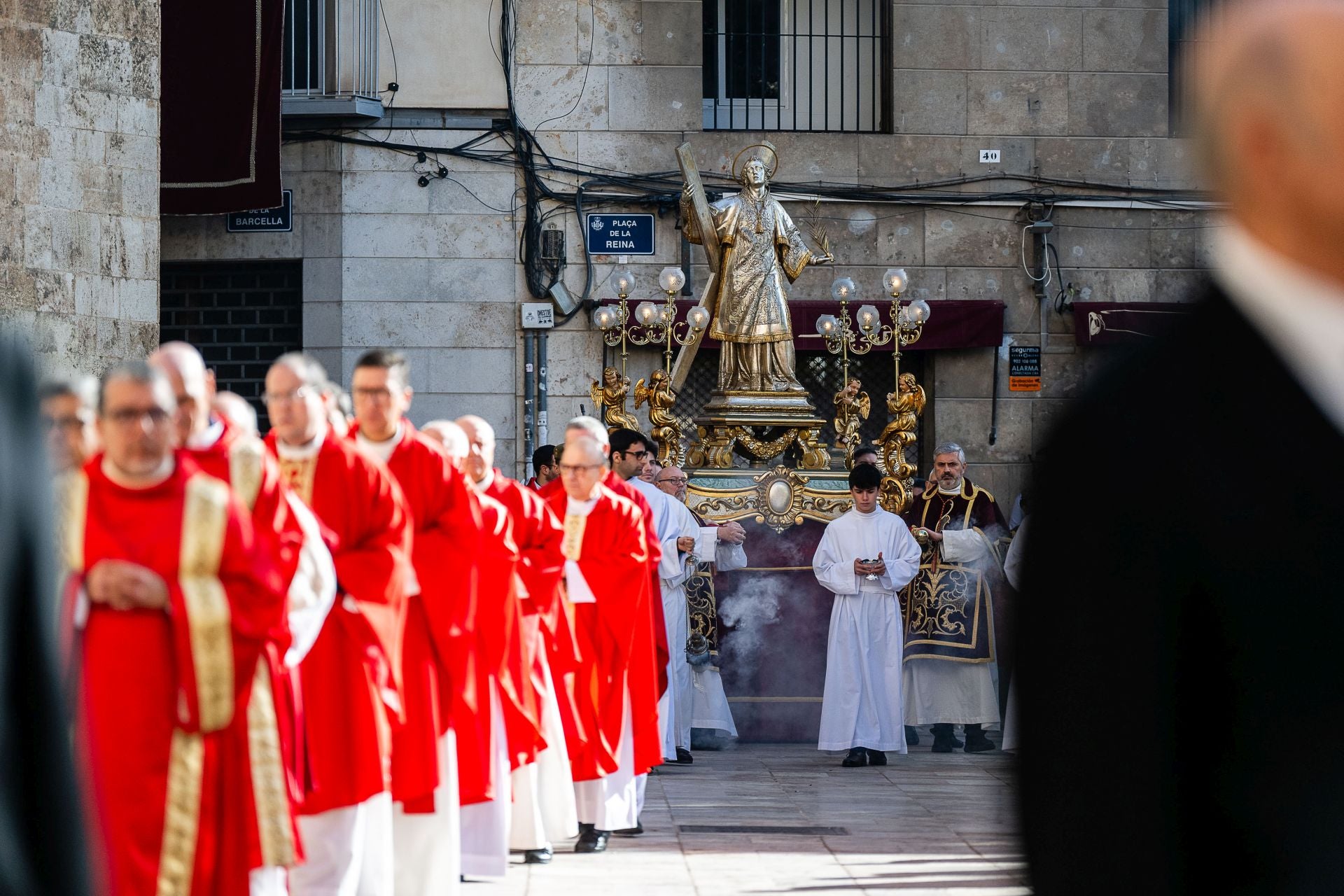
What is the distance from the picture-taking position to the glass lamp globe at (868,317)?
12.7m

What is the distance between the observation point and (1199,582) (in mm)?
1528

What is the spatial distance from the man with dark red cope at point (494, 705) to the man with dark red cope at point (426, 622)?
22cm

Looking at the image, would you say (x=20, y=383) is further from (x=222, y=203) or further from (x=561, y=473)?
(x=222, y=203)

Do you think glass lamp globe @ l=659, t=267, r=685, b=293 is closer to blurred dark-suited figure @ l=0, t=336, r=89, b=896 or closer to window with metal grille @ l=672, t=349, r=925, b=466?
window with metal grille @ l=672, t=349, r=925, b=466

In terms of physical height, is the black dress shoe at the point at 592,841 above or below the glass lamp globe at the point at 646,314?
below

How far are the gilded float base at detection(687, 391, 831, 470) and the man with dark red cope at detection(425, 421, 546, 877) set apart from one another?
17.8 ft

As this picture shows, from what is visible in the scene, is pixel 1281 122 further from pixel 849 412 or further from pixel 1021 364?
pixel 1021 364

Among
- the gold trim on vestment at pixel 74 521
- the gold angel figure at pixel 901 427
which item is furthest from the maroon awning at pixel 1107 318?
the gold trim on vestment at pixel 74 521

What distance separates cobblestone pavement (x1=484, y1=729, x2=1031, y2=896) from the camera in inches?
295

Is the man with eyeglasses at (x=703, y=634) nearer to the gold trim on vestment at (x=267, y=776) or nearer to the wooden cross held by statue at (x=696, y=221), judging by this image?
the wooden cross held by statue at (x=696, y=221)

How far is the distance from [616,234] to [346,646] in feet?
33.9

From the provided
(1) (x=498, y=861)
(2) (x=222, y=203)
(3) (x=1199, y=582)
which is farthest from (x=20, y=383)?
(2) (x=222, y=203)

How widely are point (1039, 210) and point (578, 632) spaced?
8.96 meters

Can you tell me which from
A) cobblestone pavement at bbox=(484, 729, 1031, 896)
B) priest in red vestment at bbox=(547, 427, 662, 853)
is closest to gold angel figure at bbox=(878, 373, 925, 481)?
cobblestone pavement at bbox=(484, 729, 1031, 896)
